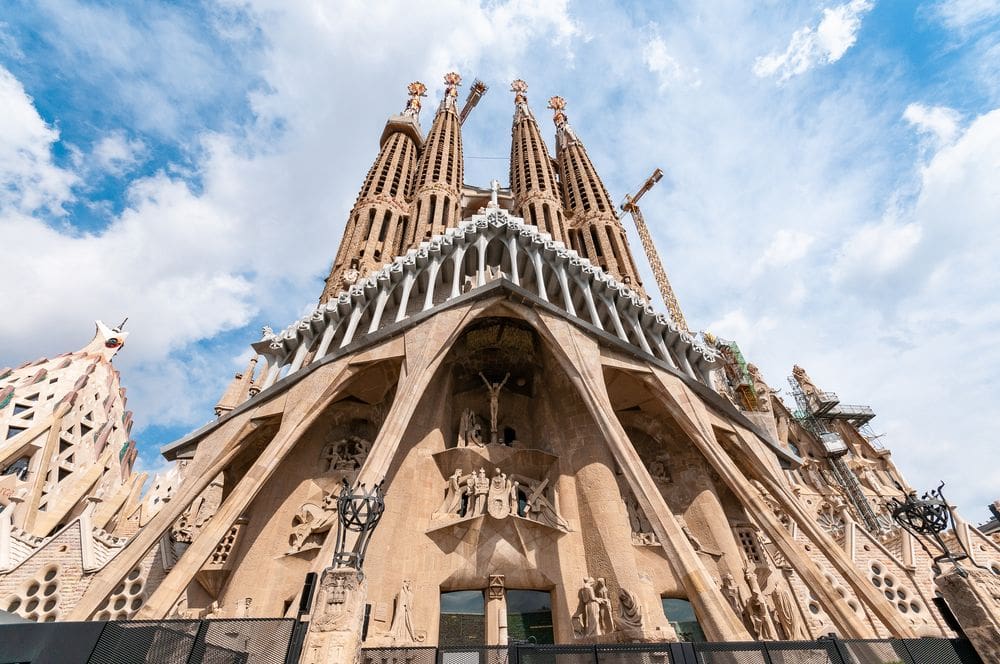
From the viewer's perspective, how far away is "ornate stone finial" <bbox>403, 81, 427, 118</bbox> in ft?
125

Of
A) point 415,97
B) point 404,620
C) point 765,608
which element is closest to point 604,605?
point 765,608

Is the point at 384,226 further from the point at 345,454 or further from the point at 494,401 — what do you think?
the point at 345,454

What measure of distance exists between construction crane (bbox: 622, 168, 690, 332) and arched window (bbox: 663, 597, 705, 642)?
102 feet

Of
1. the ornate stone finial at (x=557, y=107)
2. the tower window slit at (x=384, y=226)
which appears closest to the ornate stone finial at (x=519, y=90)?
the ornate stone finial at (x=557, y=107)

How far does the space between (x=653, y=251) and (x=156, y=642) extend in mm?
51819

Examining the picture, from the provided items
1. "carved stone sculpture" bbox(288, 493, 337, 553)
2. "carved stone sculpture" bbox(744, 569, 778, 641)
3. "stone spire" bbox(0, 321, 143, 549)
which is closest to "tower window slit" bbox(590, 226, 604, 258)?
"carved stone sculpture" bbox(744, 569, 778, 641)

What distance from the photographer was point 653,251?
1998 inches

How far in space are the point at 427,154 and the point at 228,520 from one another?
Answer: 89.5 ft

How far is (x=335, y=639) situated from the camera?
515cm

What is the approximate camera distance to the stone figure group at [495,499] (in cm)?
1219

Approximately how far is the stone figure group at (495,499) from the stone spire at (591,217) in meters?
13.2

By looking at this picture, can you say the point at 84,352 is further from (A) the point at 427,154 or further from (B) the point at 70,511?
(A) the point at 427,154

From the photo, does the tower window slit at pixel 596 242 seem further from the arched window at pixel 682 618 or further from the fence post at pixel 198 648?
the fence post at pixel 198 648

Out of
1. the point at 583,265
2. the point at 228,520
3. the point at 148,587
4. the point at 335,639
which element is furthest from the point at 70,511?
the point at 583,265
